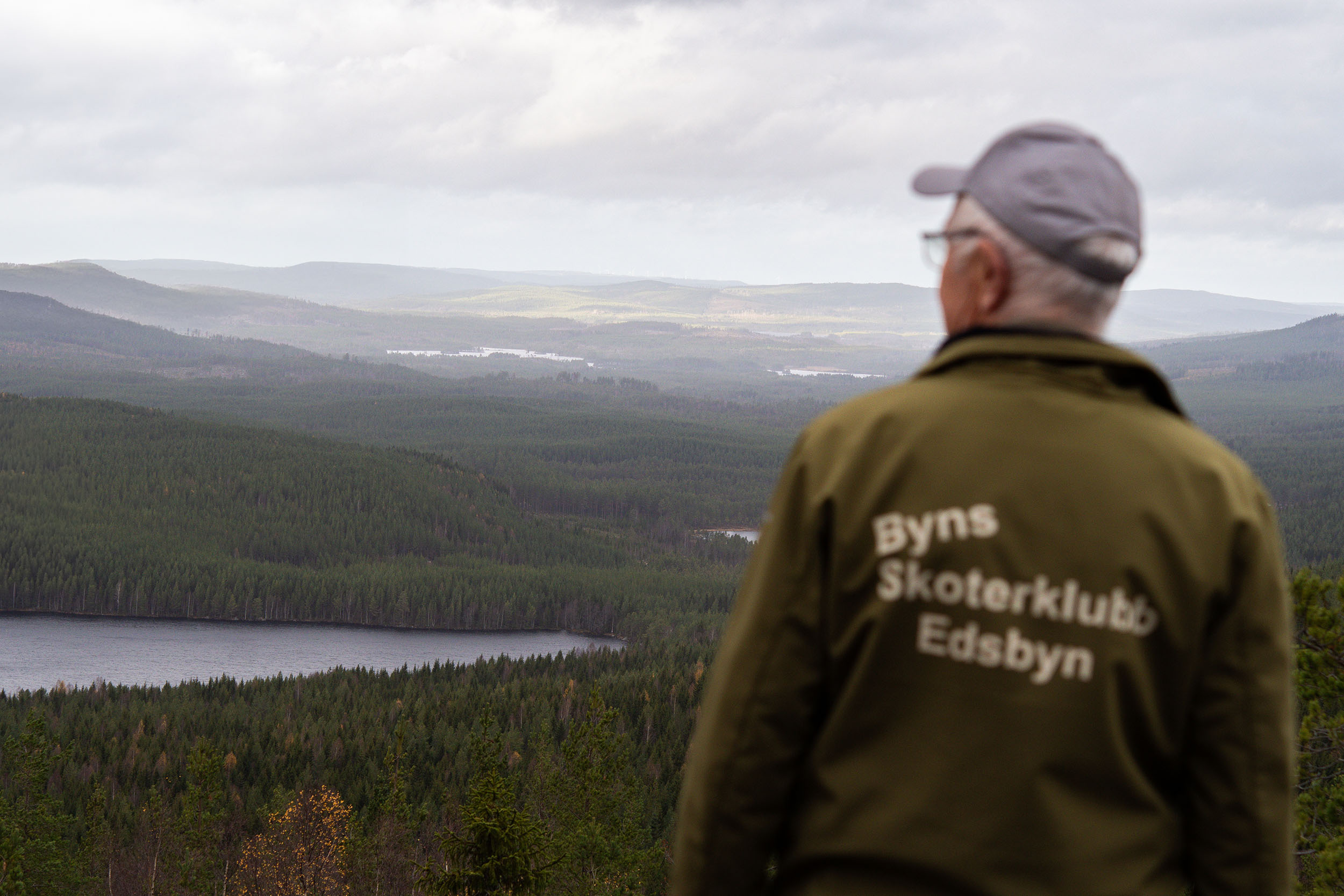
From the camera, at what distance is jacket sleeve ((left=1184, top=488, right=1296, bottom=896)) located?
16.7 ft

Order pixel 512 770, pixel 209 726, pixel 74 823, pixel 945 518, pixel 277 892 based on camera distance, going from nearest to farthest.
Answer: pixel 945 518
pixel 277 892
pixel 74 823
pixel 512 770
pixel 209 726

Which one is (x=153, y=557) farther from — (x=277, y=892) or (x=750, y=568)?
(x=750, y=568)

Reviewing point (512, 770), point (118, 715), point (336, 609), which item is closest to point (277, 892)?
point (512, 770)

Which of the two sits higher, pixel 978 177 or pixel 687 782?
pixel 978 177

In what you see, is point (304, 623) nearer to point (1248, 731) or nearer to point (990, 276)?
point (990, 276)

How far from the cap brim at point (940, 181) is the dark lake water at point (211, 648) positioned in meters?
132

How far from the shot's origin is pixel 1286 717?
516 centimetres

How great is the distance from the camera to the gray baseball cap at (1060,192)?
17.2 ft

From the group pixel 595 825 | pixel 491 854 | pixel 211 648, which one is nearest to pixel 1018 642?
pixel 491 854

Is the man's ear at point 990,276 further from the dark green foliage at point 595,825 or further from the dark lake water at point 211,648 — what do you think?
the dark lake water at point 211,648

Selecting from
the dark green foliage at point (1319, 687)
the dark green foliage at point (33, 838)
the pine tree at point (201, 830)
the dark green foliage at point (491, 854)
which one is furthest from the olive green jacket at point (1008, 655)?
the pine tree at point (201, 830)

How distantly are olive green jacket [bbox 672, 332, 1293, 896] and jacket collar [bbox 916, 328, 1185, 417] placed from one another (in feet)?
0.04

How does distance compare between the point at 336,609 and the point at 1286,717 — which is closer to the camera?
the point at 1286,717

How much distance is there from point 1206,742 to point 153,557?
20046 cm
